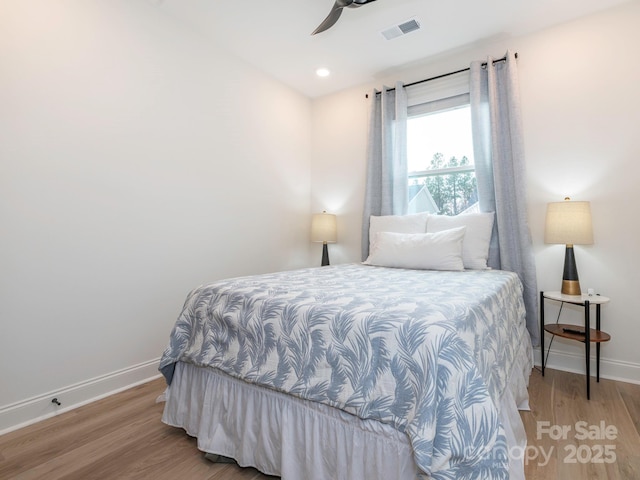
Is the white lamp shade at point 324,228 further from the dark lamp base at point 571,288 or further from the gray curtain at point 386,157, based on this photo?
the dark lamp base at point 571,288

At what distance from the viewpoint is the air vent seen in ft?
8.40

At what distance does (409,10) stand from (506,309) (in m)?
2.21

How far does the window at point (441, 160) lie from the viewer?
9.93ft

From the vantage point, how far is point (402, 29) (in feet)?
8.67

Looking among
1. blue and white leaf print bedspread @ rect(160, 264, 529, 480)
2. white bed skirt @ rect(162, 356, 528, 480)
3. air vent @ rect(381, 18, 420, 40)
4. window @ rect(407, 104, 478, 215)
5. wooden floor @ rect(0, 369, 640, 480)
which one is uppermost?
air vent @ rect(381, 18, 420, 40)

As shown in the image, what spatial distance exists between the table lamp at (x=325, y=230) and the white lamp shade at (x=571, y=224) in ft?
6.35

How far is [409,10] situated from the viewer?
2.42m

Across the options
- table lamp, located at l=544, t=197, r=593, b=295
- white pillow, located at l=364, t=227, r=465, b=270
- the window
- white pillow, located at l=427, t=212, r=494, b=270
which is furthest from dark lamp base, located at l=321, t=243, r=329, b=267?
table lamp, located at l=544, t=197, r=593, b=295

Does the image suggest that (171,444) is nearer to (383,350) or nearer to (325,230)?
(383,350)

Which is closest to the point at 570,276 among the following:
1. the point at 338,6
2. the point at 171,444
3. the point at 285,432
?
the point at 285,432

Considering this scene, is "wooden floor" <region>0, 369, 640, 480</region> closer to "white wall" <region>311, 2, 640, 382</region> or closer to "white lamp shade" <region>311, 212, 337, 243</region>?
"white wall" <region>311, 2, 640, 382</region>

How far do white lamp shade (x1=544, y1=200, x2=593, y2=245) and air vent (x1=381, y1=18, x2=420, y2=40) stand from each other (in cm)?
174

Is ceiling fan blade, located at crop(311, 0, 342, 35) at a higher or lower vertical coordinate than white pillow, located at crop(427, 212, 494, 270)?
higher

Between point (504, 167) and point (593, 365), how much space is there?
1620 millimetres
